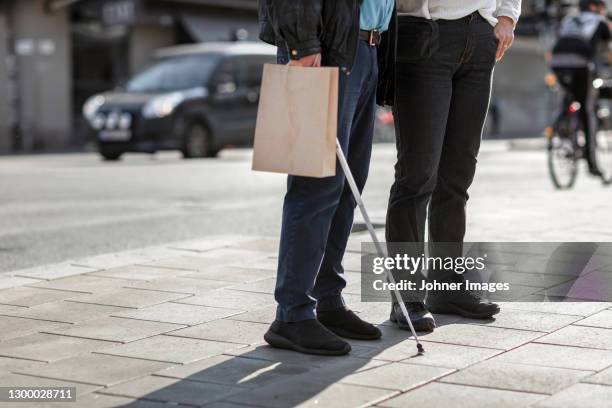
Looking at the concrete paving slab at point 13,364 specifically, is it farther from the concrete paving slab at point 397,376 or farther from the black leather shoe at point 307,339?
the concrete paving slab at point 397,376

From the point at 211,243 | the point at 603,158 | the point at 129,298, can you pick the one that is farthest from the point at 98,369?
the point at 603,158

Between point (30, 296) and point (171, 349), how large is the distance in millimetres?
1301

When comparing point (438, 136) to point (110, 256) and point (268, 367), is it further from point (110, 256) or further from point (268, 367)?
point (110, 256)

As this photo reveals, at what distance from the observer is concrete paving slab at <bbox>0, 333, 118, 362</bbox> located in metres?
3.94

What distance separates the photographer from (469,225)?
7.61m

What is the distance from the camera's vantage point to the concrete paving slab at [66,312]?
4.60 meters

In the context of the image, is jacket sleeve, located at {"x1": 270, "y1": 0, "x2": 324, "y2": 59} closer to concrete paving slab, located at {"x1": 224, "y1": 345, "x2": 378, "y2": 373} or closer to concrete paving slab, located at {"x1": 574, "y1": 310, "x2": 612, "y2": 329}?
concrete paving slab, located at {"x1": 224, "y1": 345, "x2": 378, "y2": 373}

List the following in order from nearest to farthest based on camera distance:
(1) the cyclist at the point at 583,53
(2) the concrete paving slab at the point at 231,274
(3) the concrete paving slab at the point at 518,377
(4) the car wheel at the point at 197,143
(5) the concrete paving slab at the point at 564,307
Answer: (3) the concrete paving slab at the point at 518,377
(5) the concrete paving slab at the point at 564,307
(2) the concrete paving slab at the point at 231,274
(1) the cyclist at the point at 583,53
(4) the car wheel at the point at 197,143

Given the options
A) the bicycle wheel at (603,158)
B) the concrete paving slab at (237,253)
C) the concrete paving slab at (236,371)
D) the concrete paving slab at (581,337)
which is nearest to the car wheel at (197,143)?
the bicycle wheel at (603,158)

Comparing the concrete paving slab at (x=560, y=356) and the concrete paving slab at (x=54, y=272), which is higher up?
the concrete paving slab at (x=560, y=356)

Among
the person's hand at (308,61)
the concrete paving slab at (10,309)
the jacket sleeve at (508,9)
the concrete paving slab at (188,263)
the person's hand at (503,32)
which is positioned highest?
the jacket sleeve at (508,9)

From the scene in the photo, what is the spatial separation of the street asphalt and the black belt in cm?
288

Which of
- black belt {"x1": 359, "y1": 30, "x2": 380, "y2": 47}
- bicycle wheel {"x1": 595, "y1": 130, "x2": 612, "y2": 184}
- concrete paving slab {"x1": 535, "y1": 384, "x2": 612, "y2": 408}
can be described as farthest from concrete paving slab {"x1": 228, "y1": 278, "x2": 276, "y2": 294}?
bicycle wheel {"x1": 595, "y1": 130, "x2": 612, "y2": 184}

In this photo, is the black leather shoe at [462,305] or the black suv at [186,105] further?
the black suv at [186,105]
